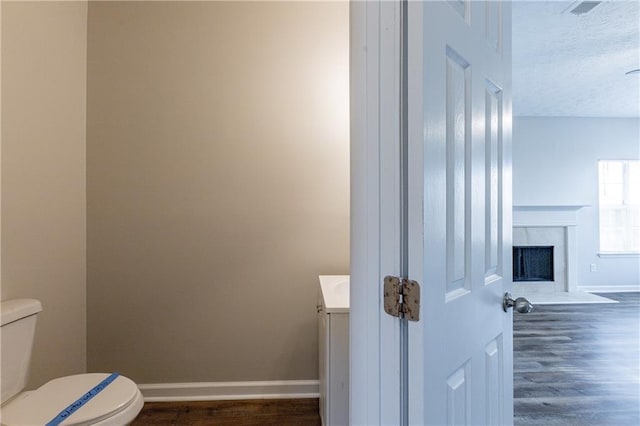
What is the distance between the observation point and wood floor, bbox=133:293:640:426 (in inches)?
79.3

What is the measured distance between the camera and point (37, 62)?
173 centimetres

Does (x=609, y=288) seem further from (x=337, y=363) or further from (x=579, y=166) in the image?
(x=337, y=363)

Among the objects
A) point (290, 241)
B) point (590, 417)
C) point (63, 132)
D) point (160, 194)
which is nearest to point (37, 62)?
point (63, 132)

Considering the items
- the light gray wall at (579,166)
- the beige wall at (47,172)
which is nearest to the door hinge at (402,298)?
the beige wall at (47,172)

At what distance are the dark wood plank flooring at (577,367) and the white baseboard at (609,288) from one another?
95 cm

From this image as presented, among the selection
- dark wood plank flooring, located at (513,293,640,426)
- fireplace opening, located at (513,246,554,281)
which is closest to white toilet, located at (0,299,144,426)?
dark wood plank flooring, located at (513,293,640,426)

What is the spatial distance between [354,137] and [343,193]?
51.8 inches

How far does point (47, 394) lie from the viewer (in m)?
1.41

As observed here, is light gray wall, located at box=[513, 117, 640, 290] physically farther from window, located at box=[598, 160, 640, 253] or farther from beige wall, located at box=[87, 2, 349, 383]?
beige wall, located at box=[87, 2, 349, 383]

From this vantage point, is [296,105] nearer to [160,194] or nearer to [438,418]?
[160,194]

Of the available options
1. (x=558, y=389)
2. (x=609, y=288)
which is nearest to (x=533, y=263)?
(x=609, y=288)

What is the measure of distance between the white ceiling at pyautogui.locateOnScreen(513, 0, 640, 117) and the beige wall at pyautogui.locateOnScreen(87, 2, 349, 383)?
1.55m

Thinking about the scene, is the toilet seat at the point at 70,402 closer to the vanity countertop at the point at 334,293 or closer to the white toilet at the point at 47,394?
the white toilet at the point at 47,394

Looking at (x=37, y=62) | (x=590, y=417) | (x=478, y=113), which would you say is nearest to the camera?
(x=478, y=113)
